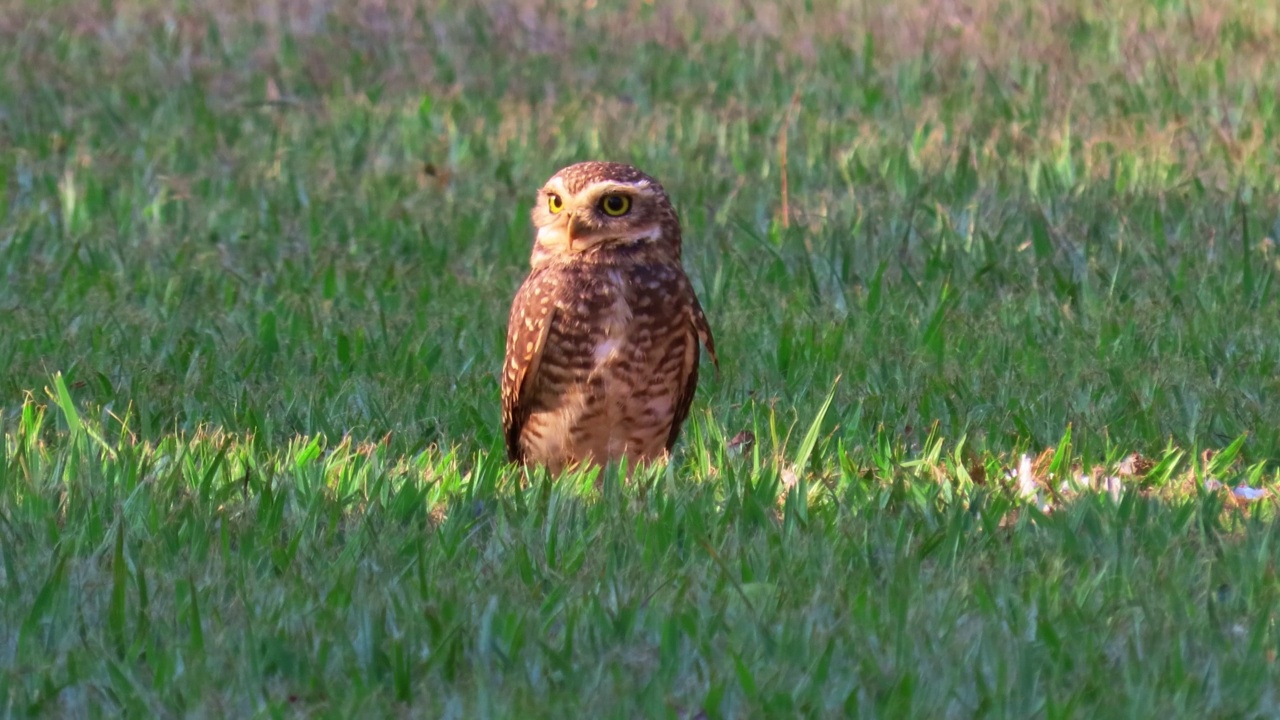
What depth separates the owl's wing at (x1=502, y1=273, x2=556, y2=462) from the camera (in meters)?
5.62

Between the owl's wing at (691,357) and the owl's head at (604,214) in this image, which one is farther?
the owl's wing at (691,357)

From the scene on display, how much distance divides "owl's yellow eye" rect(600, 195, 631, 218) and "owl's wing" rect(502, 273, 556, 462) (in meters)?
0.29

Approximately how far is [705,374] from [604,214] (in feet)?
4.71

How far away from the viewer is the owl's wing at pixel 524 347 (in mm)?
5625

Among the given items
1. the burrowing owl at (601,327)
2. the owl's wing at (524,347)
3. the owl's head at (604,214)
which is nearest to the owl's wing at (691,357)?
the burrowing owl at (601,327)

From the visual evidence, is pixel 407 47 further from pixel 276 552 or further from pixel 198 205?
pixel 276 552

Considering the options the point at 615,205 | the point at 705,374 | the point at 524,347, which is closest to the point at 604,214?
the point at 615,205

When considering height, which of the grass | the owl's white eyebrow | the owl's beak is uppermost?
the owl's white eyebrow

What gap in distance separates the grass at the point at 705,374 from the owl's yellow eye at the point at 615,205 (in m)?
0.71

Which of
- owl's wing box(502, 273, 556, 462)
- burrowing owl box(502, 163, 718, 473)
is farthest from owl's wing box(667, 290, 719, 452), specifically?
owl's wing box(502, 273, 556, 462)

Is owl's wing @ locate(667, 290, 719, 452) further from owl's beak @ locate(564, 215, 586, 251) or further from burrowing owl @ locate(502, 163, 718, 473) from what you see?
owl's beak @ locate(564, 215, 586, 251)

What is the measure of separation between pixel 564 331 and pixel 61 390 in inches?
57.7

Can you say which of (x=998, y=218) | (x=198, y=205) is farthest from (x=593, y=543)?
(x=198, y=205)

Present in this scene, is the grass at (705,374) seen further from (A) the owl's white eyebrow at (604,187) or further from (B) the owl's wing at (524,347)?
(A) the owl's white eyebrow at (604,187)
